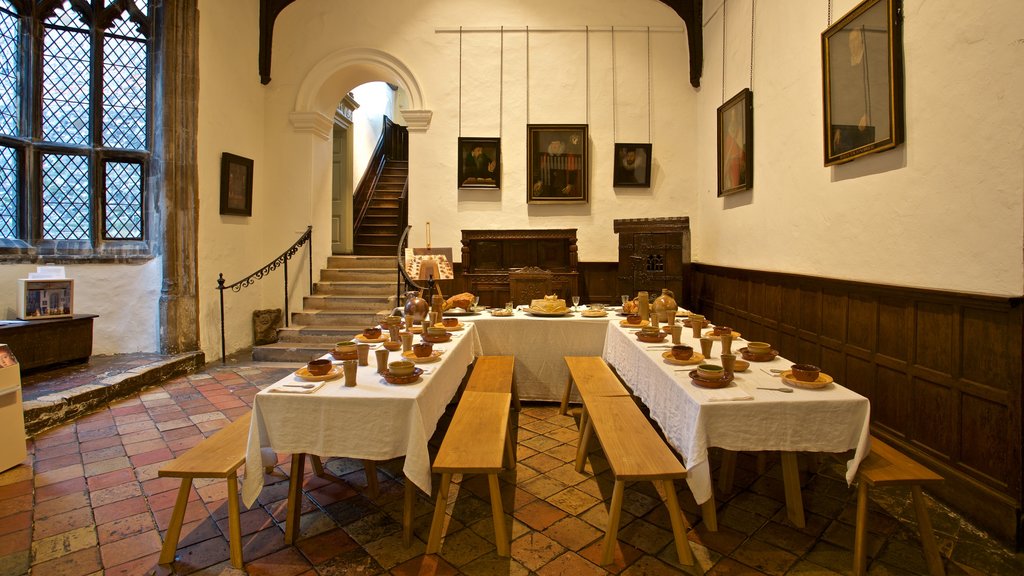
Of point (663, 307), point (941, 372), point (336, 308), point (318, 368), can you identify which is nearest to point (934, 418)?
point (941, 372)

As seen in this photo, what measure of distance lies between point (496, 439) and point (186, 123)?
18.6 feet

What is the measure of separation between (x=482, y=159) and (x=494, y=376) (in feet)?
14.7

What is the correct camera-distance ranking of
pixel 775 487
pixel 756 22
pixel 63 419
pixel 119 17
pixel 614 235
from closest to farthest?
1. pixel 775 487
2. pixel 63 419
3. pixel 756 22
4. pixel 119 17
5. pixel 614 235

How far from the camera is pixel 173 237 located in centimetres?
611

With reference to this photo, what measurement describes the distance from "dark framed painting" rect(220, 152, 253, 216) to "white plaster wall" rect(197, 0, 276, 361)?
0.07 metres

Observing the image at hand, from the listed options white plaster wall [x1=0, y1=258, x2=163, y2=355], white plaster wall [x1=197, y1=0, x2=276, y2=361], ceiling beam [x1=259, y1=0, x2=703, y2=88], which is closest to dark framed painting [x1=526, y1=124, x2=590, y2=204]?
Result: ceiling beam [x1=259, y1=0, x2=703, y2=88]

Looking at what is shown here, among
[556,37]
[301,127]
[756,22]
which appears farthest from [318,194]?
[756,22]

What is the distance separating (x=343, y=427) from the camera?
2479 millimetres

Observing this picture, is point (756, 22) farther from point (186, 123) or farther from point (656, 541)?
point (186, 123)

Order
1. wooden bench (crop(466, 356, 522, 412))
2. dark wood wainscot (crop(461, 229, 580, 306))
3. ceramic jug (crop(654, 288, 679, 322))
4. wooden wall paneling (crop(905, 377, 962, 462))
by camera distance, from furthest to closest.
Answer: dark wood wainscot (crop(461, 229, 580, 306)) < ceramic jug (crop(654, 288, 679, 322)) < wooden bench (crop(466, 356, 522, 412)) < wooden wall paneling (crop(905, 377, 962, 462))

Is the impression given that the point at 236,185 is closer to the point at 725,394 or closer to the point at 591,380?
the point at 591,380

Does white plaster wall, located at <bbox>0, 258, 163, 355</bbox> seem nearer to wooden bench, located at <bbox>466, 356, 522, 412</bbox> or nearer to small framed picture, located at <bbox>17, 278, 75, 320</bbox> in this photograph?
small framed picture, located at <bbox>17, 278, 75, 320</bbox>

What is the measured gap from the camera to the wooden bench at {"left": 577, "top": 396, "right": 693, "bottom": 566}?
225cm

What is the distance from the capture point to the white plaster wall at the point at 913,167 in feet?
8.99
